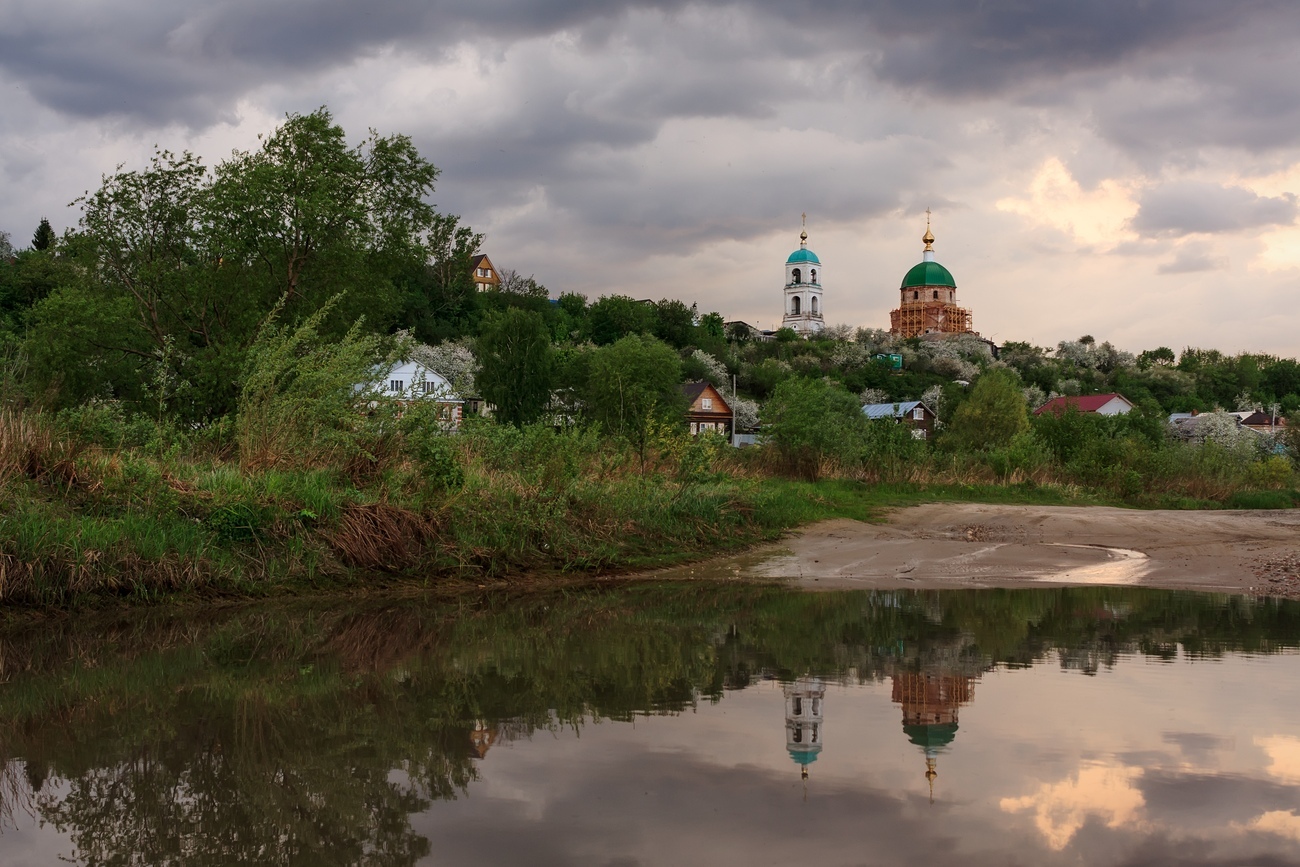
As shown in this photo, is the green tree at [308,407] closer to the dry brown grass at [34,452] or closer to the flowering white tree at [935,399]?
the dry brown grass at [34,452]

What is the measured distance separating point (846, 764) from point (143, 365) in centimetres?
2221

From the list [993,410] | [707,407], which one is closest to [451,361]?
[707,407]

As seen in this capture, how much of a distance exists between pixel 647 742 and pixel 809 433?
20.5 meters

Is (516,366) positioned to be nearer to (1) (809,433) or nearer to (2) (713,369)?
(1) (809,433)

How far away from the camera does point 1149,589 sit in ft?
41.9

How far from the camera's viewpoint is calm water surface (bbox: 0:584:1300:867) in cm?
460

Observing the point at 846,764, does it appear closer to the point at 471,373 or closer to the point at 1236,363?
the point at 471,373

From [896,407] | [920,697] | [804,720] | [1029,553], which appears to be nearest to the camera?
[804,720]

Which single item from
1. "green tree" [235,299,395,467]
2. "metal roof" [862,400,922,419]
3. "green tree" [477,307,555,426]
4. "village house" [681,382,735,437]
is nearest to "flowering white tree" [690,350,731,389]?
"village house" [681,382,735,437]

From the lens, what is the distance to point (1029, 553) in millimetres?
15898

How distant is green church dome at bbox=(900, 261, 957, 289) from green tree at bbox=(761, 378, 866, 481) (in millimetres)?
123586

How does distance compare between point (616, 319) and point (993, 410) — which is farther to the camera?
point (616, 319)

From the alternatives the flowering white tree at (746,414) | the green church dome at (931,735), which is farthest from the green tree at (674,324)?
the green church dome at (931,735)

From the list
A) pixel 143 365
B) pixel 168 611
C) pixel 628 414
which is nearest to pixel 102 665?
pixel 168 611
